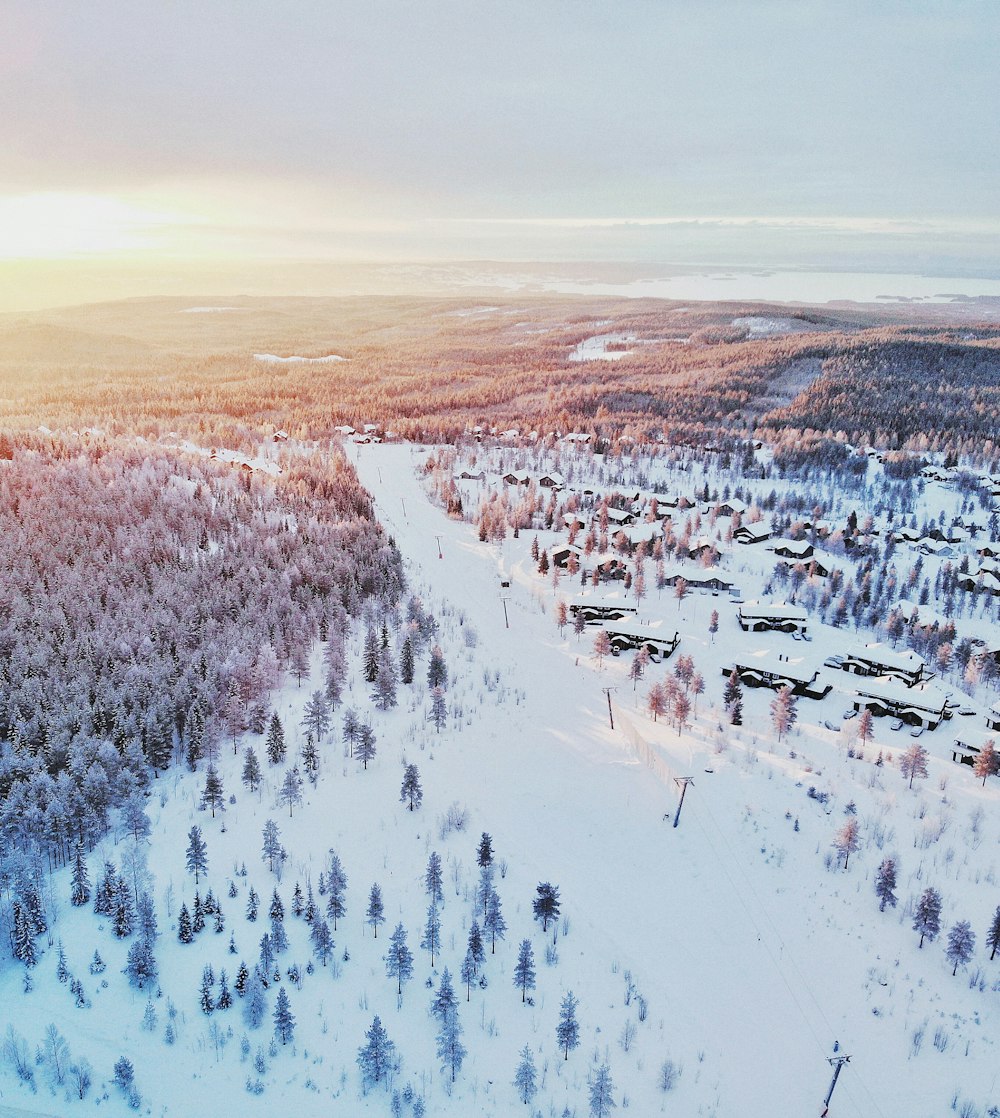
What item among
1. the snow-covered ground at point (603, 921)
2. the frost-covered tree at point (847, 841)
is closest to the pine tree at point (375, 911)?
the snow-covered ground at point (603, 921)

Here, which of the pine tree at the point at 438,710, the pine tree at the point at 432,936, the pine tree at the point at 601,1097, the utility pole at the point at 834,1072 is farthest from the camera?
the pine tree at the point at 438,710

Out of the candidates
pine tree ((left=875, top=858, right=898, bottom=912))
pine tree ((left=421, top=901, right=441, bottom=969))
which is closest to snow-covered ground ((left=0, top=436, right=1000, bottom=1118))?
pine tree ((left=421, top=901, right=441, bottom=969))

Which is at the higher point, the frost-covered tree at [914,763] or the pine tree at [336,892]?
the frost-covered tree at [914,763]

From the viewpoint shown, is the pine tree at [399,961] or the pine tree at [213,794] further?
the pine tree at [213,794]

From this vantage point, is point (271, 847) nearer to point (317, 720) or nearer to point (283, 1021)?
point (283, 1021)

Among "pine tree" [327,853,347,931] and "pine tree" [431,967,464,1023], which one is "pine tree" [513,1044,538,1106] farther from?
"pine tree" [327,853,347,931]

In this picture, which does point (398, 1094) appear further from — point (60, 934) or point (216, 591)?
point (216, 591)

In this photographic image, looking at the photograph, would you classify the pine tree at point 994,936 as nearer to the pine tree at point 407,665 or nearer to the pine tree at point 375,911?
the pine tree at point 375,911
